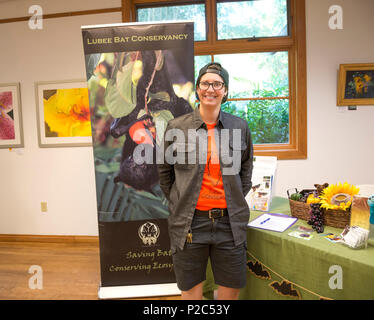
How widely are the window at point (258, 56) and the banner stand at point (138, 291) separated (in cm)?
173

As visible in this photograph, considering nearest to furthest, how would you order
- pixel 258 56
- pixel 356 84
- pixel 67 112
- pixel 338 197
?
pixel 338 197
pixel 356 84
pixel 258 56
pixel 67 112

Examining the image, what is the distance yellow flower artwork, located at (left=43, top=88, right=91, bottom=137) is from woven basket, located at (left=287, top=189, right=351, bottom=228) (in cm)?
245

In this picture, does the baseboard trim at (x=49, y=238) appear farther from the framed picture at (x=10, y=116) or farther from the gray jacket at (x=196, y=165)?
the gray jacket at (x=196, y=165)

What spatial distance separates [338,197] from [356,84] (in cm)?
194

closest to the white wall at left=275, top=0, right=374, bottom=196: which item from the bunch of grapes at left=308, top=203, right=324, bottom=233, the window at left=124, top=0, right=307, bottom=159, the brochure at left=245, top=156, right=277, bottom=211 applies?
the window at left=124, top=0, right=307, bottom=159

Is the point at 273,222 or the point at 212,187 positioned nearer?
the point at 212,187

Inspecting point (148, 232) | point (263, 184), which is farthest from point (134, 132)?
point (263, 184)

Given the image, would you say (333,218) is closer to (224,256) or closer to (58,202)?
(224,256)

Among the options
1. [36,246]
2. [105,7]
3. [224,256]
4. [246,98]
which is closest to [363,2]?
[246,98]

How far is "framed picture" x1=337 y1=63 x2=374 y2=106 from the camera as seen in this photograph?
107 inches

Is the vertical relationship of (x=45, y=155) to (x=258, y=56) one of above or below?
below

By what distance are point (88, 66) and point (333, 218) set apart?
6.26 feet

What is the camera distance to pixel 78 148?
3145mm

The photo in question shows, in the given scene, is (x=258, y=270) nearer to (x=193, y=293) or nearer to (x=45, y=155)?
(x=193, y=293)
